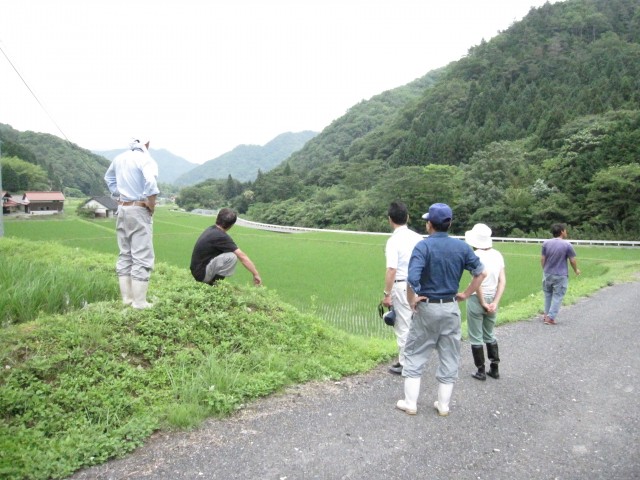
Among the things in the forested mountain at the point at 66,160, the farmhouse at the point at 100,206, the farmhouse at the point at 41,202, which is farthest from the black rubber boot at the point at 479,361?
the forested mountain at the point at 66,160

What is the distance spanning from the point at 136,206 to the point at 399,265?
2.69 m

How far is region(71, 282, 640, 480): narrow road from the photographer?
263 centimetres

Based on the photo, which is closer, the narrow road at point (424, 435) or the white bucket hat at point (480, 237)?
the narrow road at point (424, 435)

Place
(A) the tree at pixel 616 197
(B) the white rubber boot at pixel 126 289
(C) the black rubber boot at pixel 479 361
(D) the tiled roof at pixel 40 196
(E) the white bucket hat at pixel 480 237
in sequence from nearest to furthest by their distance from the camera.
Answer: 1. (C) the black rubber boot at pixel 479 361
2. (E) the white bucket hat at pixel 480 237
3. (B) the white rubber boot at pixel 126 289
4. (A) the tree at pixel 616 197
5. (D) the tiled roof at pixel 40 196

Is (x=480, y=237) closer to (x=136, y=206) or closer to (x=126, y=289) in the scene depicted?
(x=136, y=206)

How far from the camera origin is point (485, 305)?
421cm

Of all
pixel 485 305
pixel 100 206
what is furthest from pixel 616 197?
pixel 100 206

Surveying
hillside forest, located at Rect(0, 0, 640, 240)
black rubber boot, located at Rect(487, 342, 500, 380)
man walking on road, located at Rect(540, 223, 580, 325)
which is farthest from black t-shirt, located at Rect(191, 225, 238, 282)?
hillside forest, located at Rect(0, 0, 640, 240)

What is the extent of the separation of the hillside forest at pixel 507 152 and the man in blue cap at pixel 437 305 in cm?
2822

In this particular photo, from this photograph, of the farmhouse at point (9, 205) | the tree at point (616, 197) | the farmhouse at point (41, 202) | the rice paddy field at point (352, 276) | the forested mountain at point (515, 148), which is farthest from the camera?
the farmhouse at point (41, 202)

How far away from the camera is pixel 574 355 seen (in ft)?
17.0

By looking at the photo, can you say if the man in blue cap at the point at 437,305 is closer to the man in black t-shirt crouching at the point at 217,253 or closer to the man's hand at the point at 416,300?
the man's hand at the point at 416,300

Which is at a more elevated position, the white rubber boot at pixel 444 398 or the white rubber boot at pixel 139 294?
the white rubber boot at pixel 139 294

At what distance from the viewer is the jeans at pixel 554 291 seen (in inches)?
273
